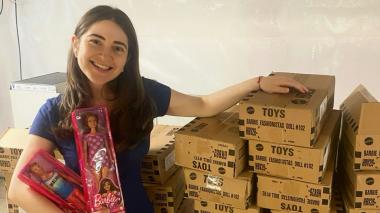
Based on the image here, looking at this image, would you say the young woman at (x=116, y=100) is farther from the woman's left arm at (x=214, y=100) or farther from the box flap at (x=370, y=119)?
the box flap at (x=370, y=119)

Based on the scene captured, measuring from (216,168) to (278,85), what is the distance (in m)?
0.35

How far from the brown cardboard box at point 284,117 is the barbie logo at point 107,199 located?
430 mm

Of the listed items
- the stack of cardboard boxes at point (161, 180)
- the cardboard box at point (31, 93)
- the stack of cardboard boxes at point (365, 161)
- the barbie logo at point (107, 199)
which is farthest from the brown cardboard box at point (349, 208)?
the cardboard box at point (31, 93)

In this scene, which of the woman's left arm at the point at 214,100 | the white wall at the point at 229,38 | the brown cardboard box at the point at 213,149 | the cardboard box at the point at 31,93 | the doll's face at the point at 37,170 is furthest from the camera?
the cardboard box at the point at 31,93

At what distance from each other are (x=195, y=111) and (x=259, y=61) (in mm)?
1070

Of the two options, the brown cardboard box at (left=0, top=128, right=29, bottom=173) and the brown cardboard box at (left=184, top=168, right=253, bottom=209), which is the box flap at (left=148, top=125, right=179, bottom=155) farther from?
the brown cardboard box at (left=0, top=128, right=29, bottom=173)

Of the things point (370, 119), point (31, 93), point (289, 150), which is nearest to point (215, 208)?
point (289, 150)

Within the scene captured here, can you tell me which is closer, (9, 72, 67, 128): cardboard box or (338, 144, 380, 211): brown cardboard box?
(338, 144, 380, 211): brown cardboard box

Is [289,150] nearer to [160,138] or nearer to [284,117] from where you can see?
[284,117]

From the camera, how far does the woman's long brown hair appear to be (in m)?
1.22

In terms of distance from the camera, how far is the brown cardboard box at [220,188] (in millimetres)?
1226

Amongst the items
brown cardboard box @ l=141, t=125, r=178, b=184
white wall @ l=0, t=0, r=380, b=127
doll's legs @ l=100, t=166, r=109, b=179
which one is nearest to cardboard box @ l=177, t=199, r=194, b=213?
brown cardboard box @ l=141, t=125, r=178, b=184

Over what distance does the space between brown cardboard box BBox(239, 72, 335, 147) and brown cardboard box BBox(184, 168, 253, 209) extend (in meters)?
0.15

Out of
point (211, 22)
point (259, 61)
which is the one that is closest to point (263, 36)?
point (259, 61)
